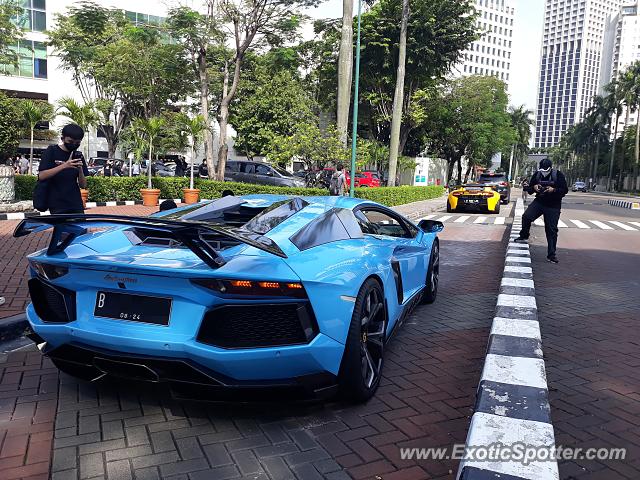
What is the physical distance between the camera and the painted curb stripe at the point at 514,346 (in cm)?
358

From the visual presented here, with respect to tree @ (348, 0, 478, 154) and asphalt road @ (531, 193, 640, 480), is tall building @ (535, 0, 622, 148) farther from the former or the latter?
asphalt road @ (531, 193, 640, 480)

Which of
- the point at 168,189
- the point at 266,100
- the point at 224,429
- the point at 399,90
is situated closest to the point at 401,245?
the point at 224,429

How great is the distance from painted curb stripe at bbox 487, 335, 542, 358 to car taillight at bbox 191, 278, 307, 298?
179 centimetres

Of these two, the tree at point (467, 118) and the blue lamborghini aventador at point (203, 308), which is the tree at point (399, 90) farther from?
the blue lamborghini aventador at point (203, 308)

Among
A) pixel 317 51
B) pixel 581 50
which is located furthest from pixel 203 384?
pixel 581 50

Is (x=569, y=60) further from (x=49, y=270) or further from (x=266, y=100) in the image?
(x=49, y=270)

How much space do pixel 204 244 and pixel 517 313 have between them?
3.26 meters

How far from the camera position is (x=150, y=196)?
16.5 meters

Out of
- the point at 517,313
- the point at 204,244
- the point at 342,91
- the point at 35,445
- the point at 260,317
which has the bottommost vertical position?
the point at 35,445

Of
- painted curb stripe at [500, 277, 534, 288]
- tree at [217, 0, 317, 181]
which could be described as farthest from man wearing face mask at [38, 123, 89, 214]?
tree at [217, 0, 317, 181]

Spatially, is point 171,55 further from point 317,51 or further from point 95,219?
point 95,219

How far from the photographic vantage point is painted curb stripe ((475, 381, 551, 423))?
2697mm

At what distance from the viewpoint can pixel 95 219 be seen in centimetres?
265

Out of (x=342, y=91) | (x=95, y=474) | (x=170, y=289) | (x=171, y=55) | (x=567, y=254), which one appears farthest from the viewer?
(x=171, y=55)
